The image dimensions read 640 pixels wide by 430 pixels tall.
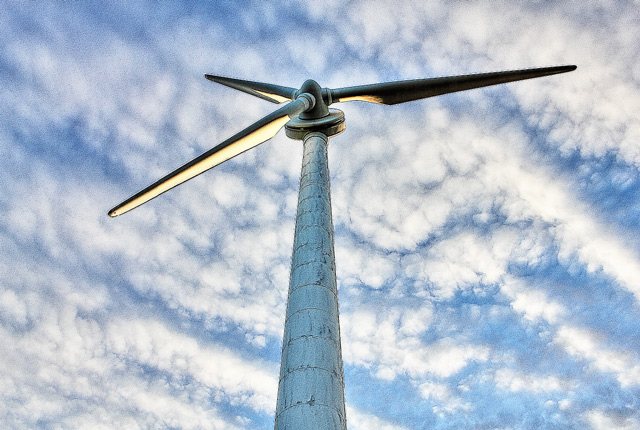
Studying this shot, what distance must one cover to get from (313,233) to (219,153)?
590 centimetres

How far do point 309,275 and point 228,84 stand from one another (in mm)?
23056

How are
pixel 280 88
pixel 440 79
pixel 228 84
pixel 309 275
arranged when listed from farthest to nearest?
pixel 228 84 < pixel 280 88 < pixel 440 79 < pixel 309 275

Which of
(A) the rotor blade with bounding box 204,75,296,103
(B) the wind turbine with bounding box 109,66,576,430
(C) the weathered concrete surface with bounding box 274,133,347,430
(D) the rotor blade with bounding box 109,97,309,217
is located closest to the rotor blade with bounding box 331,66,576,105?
(B) the wind turbine with bounding box 109,66,576,430

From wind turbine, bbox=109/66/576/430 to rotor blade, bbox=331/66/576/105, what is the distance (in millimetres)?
39

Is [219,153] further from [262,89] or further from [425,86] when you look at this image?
[262,89]

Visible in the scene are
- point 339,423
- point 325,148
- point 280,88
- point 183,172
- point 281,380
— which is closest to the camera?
point 339,423

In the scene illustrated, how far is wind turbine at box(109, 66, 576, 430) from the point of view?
10477 mm

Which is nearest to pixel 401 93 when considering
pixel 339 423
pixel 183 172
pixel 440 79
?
pixel 440 79

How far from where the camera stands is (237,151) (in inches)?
750

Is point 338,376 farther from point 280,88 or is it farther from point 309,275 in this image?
point 280,88

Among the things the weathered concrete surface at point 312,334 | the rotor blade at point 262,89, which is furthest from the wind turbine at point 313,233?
the rotor blade at point 262,89

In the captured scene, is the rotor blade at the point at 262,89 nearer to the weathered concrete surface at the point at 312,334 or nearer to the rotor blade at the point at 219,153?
the rotor blade at the point at 219,153

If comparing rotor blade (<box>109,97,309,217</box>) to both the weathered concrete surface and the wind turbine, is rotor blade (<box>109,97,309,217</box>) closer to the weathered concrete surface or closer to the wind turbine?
the wind turbine

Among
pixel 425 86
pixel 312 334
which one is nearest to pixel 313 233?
pixel 312 334
